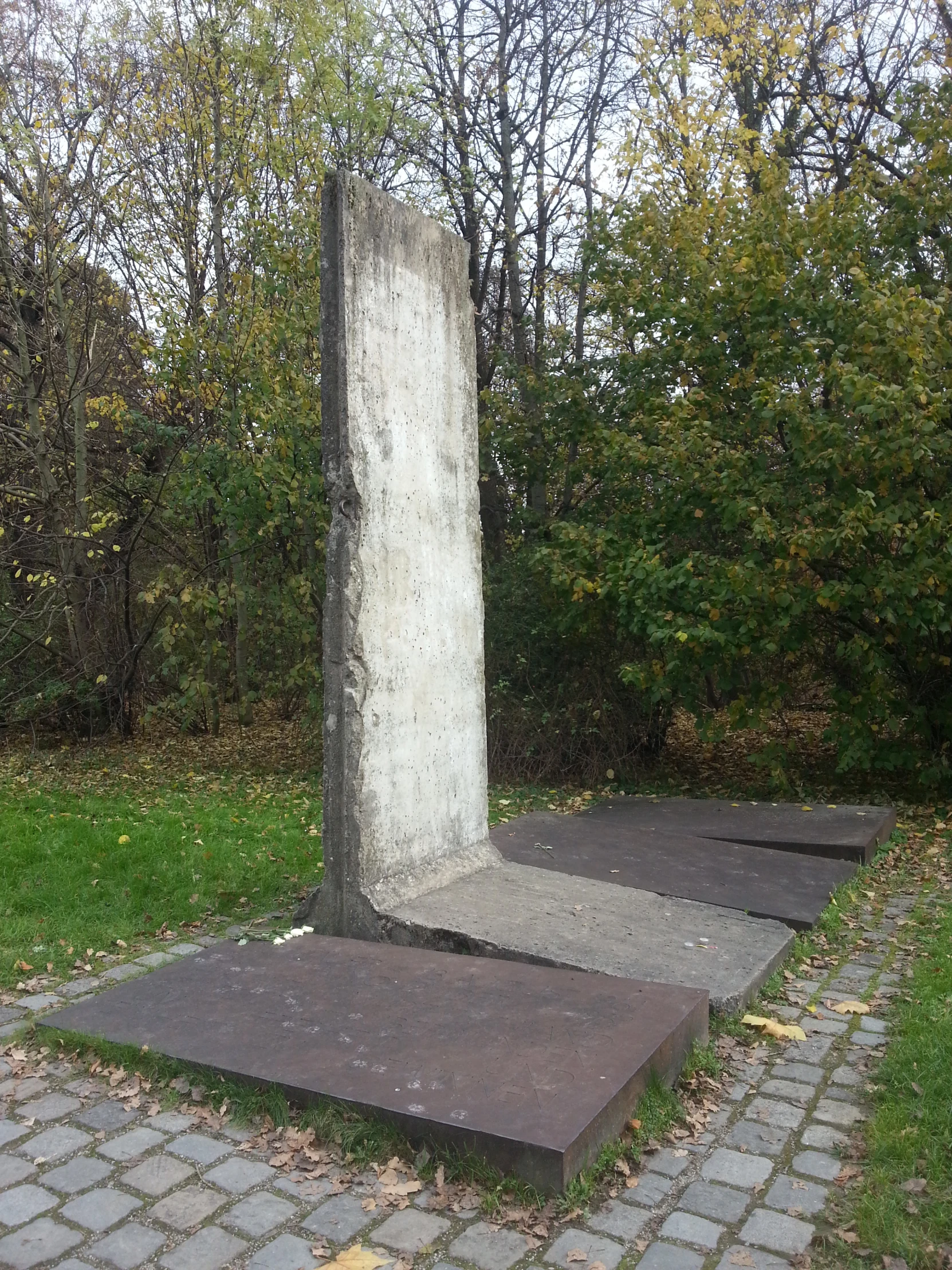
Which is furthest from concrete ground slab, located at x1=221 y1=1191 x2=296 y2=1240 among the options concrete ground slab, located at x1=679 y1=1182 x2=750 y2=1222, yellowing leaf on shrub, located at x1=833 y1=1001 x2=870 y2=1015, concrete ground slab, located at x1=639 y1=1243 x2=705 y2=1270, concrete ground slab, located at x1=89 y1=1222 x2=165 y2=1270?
yellowing leaf on shrub, located at x1=833 y1=1001 x2=870 y2=1015

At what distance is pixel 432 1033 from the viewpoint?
3.60 metres

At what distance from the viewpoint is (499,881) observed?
534 centimetres

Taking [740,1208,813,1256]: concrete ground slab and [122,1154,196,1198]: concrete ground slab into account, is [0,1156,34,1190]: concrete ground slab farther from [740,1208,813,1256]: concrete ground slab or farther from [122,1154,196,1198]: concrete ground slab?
[740,1208,813,1256]: concrete ground slab

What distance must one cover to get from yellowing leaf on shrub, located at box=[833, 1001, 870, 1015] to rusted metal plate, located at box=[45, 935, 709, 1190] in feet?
2.62

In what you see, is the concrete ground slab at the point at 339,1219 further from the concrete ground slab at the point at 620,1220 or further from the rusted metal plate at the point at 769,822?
the rusted metal plate at the point at 769,822

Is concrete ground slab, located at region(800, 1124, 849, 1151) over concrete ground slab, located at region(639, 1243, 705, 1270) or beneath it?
beneath

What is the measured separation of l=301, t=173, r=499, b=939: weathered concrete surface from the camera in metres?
4.73

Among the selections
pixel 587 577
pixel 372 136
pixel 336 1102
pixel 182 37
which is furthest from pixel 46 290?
pixel 336 1102

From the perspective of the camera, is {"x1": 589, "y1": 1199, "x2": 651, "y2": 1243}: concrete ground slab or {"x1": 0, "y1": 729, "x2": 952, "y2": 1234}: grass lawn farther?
{"x1": 0, "y1": 729, "x2": 952, "y2": 1234}: grass lawn

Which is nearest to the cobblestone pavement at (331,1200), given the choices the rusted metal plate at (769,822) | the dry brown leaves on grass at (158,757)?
the rusted metal plate at (769,822)

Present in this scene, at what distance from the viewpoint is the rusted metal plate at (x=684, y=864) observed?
5445 mm

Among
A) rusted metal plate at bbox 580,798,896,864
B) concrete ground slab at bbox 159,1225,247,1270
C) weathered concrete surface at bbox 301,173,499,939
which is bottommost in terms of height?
concrete ground slab at bbox 159,1225,247,1270

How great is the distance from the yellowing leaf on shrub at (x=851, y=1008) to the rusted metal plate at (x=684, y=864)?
78 cm

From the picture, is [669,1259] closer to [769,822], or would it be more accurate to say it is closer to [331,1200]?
[331,1200]
